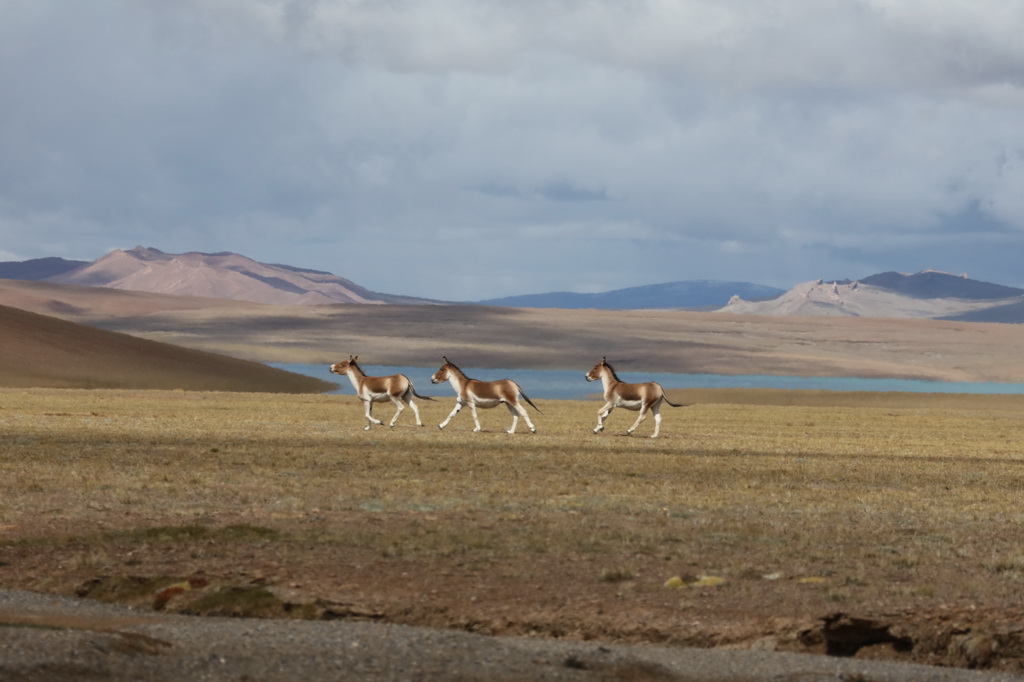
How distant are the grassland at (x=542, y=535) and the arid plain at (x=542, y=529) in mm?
46

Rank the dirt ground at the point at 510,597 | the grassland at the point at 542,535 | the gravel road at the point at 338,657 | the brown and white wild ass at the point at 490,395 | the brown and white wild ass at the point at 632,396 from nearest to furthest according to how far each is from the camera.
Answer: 1. the gravel road at the point at 338,657
2. the dirt ground at the point at 510,597
3. the grassland at the point at 542,535
4. the brown and white wild ass at the point at 490,395
5. the brown and white wild ass at the point at 632,396

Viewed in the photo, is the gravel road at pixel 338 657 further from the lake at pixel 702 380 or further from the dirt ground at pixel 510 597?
the lake at pixel 702 380

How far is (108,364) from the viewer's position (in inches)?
3671

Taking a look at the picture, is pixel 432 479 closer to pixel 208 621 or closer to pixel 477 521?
pixel 477 521

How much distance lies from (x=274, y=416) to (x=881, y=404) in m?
45.7

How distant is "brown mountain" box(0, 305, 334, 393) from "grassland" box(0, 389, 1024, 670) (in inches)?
2157

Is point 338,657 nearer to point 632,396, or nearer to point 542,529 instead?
point 542,529

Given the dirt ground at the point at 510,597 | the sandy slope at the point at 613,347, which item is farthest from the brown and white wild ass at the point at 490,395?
the sandy slope at the point at 613,347

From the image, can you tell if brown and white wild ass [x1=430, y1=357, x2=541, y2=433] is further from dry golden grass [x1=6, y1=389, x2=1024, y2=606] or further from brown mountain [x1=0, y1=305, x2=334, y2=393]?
brown mountain [x1=0, y1=305, x2=334, y2=393]

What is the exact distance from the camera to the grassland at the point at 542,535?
1209 centimetres

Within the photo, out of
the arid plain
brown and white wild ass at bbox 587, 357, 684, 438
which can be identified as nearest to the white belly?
brown and white wild ass at bbox 587, 357, 684, 438

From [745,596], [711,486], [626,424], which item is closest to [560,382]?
[626,424]

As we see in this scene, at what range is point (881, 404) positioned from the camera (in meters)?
80.5

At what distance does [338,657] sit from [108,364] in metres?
87.4
